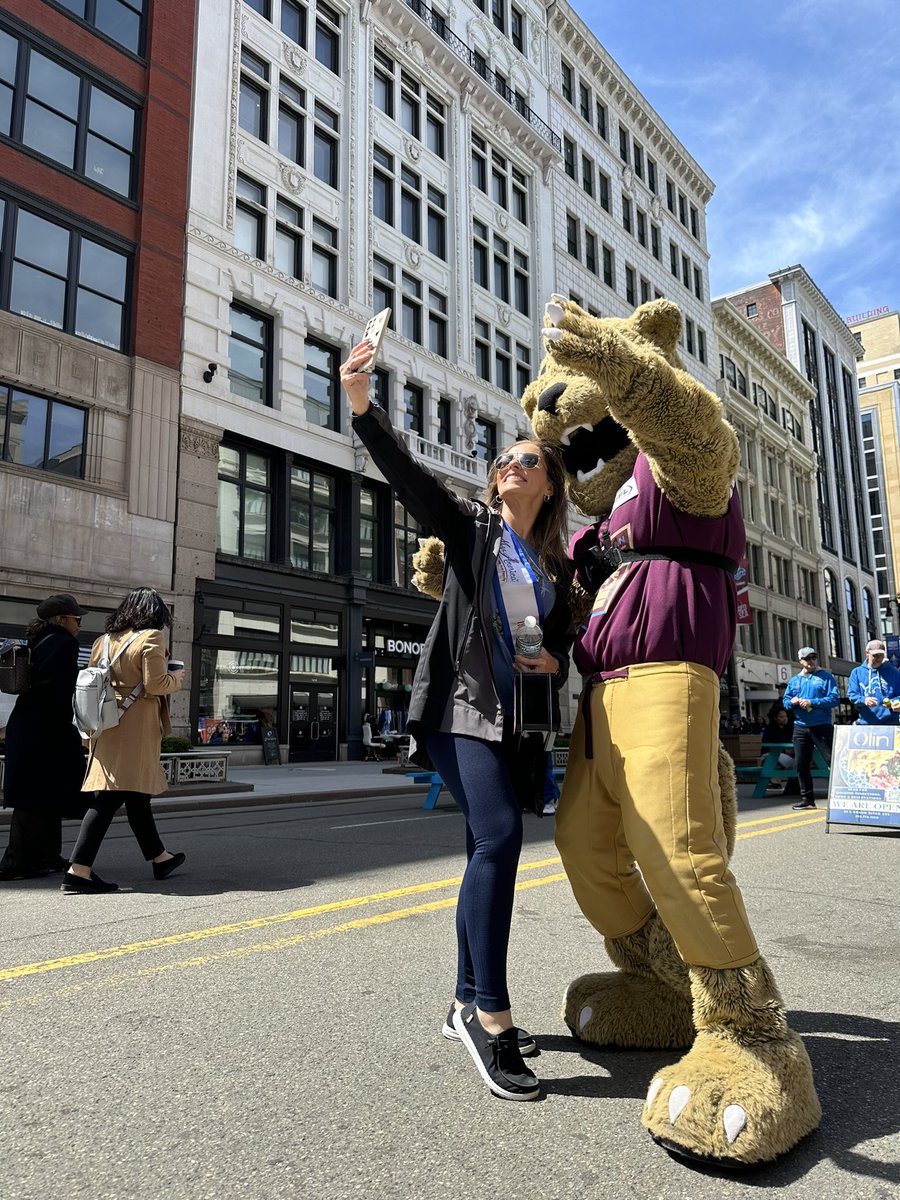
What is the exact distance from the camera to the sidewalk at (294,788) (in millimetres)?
12336

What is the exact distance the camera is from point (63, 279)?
18516 millimetres

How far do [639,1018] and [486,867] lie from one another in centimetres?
67

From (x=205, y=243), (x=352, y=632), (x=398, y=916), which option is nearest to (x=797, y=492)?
(x=352, y=632)

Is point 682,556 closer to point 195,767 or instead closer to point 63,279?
point 195,767

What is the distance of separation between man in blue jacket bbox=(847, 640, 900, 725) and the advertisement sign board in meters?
1.01

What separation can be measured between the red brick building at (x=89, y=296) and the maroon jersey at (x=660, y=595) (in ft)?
54.5

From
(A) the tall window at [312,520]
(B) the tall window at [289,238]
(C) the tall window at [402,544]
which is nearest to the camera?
(A) the tall window at [312,520]

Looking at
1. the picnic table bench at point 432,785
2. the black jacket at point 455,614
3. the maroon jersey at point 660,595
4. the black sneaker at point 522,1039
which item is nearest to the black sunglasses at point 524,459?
the black jacket at point 455,614

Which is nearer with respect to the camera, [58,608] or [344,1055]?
[344,1055]

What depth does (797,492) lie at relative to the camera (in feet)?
184

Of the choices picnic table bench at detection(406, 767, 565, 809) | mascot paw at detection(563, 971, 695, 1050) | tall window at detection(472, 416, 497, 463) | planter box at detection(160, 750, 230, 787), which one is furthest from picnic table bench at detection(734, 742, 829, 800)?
tall window at detection(472, 416, 497, 463)

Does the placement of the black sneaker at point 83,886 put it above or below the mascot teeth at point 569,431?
below

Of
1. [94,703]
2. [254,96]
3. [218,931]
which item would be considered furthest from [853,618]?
[218,931]

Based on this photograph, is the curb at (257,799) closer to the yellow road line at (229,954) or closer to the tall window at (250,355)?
the yellow road line at (229,954)
